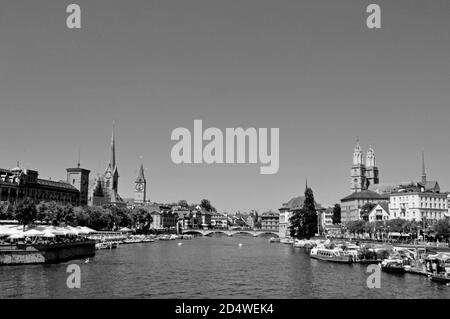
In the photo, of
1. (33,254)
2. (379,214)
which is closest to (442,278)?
(33,254)

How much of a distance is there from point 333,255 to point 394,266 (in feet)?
64.6

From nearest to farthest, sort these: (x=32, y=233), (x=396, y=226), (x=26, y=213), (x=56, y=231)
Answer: (x=32, y=233), (x=56, y=231), (x=26, y=213), (x=396, y=226)

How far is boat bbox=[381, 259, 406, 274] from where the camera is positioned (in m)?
56.4

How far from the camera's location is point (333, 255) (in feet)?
250

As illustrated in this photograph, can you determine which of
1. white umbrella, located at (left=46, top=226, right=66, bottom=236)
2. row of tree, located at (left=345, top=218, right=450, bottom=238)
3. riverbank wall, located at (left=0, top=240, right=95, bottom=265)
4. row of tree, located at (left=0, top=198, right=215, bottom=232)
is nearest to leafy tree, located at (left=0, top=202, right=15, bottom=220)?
row of tree, located at (left=0, top=198, right=215, bottom=232)

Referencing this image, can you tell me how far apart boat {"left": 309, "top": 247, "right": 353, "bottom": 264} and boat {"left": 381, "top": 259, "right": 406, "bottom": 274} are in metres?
13.9

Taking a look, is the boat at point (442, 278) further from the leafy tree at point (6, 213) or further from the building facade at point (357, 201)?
the building facade at point (357, 201)

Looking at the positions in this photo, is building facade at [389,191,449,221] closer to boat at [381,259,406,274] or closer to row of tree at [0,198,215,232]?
boat at [381,259,406,274]

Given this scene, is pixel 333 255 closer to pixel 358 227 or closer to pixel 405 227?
pixel 405 227

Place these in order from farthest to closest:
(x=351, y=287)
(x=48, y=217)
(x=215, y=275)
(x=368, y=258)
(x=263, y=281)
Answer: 1. (x=48, y=217)
2. (x=368, y=258)
3. (x=215, y=275)
4. (x=263, y=281)
5. (x=351, y=287)
